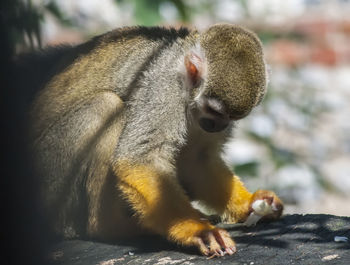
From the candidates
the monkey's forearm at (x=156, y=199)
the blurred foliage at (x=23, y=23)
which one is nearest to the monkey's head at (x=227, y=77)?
the monkey's forearm at (x=156, y=199)

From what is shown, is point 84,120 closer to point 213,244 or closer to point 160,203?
point 160,203

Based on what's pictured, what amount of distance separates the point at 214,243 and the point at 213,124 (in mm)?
785

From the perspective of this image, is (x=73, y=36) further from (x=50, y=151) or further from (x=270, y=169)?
(x=50, y=151)

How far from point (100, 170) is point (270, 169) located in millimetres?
2558

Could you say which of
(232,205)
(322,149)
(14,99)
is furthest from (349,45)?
(14,99)

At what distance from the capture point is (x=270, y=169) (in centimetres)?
575

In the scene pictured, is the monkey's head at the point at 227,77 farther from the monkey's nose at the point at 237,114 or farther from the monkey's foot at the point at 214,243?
the monkey's foot at the point at 214,243

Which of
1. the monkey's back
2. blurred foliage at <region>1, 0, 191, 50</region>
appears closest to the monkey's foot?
the monkey's back

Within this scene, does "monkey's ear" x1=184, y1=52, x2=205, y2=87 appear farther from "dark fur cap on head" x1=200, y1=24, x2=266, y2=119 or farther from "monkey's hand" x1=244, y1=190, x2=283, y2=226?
"monkey's hand" x1=244, y1=190, x2=283, y2=226

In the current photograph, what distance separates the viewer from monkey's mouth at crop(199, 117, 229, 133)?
3.53 metres

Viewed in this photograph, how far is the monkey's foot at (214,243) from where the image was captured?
2951 mm

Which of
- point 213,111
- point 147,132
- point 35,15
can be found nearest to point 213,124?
point 213,111

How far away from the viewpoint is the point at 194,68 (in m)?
3.62

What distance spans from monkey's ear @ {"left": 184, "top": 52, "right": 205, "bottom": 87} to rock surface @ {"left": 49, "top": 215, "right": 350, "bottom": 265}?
0.88 meters
